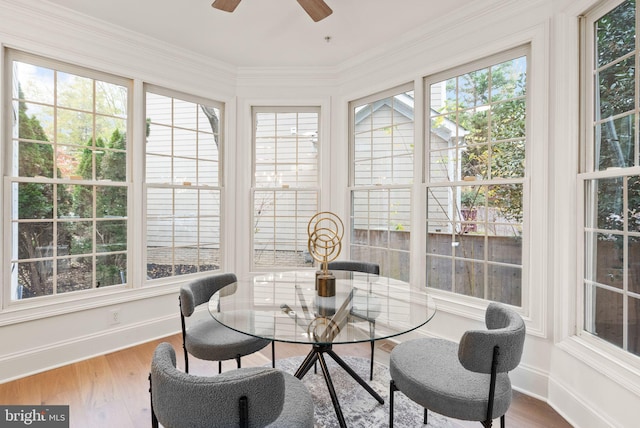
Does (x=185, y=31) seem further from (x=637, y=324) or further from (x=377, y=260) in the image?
(x=637, y=324)

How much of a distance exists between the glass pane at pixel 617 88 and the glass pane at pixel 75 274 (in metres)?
4.02

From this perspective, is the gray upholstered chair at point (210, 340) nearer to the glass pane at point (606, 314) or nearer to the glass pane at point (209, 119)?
the glass pane at point (606, 314)

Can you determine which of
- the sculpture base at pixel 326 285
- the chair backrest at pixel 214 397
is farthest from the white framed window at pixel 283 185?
the chair backrest at pixel 214 397

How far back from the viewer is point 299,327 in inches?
64.2

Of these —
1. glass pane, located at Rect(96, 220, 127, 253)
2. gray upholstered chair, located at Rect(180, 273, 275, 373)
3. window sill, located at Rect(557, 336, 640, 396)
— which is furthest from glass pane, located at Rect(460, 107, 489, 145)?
glass pane, located at Rect(96, 220, 127, 253)

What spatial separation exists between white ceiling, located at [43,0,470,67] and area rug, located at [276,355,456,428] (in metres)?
2.87

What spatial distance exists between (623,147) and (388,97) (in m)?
2.00

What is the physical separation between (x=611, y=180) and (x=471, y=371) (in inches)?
56.8

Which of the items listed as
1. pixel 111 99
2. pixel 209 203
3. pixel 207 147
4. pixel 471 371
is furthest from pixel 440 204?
pixel 111 99

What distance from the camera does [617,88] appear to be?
184 cm

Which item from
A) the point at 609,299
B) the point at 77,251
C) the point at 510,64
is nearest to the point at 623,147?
the point at 609,299

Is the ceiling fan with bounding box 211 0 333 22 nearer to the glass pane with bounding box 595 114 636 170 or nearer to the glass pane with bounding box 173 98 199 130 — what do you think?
the glass pane with bounding box 173 98 199 130

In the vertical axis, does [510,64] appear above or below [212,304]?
above

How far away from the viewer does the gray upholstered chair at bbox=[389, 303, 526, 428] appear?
4.36 ft
